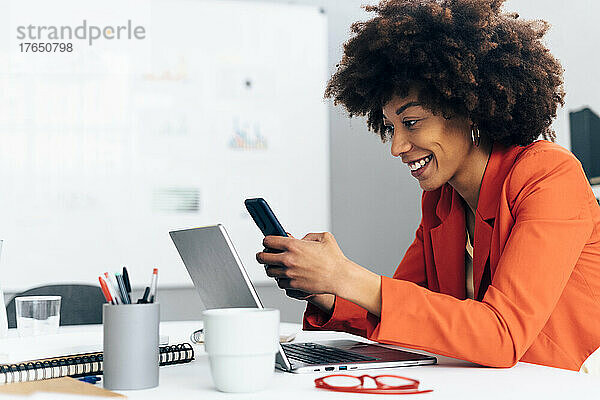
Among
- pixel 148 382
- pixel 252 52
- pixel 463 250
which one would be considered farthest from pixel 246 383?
pixel 252 52

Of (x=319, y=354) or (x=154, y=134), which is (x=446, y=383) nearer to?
(x=319, y=354)

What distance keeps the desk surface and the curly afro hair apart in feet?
1.64

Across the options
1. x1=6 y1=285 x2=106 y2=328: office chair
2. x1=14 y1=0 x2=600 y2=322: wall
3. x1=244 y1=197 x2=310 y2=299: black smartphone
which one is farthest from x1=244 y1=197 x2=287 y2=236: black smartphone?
x1=14 y1=0 x2=600 y2=322: wall

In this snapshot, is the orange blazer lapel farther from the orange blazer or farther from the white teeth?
the white teeth

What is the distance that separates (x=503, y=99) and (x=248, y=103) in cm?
179

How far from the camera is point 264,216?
38.6 inches

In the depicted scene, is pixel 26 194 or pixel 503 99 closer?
pixel 503 99

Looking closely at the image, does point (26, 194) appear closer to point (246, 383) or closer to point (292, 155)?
point (292, 155)

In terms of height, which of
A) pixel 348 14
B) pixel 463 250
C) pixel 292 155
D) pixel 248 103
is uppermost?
pixel 348 14

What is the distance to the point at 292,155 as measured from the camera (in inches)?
118

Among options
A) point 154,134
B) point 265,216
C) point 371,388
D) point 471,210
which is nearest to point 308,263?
point 265,216

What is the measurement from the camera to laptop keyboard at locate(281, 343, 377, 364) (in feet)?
3.33

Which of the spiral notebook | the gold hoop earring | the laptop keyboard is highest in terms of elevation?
the gold hoop earring

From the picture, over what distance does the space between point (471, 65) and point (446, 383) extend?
0.65 metres
